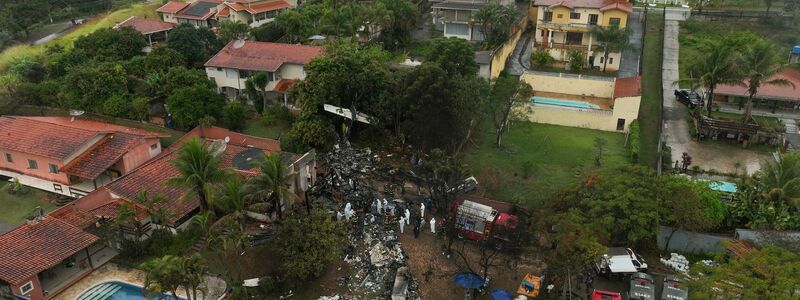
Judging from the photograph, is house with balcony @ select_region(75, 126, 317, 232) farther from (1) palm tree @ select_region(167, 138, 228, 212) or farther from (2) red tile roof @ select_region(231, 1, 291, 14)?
(2) red tile roof @ select_region(231, 1, 291, 14)

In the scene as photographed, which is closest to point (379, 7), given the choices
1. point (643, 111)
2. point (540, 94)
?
point (540, 94)

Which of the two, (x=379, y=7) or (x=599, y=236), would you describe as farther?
(x=379, y=7)

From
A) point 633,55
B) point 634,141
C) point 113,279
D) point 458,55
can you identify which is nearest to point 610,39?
point 633,55

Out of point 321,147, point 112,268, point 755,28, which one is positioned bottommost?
point 112,268

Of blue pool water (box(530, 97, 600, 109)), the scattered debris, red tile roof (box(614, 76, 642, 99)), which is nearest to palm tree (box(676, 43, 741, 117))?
red tile roof (box(614, 76, 642, 99))

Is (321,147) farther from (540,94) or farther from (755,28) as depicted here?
(755,28)

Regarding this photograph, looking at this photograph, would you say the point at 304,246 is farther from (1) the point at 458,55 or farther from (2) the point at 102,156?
(1) the point at 458,55

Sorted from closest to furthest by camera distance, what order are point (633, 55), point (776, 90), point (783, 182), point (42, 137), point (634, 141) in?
point (783, 182) < point (42, 137) < point (634, 141) < point (776, 90) < point (633, 55)
